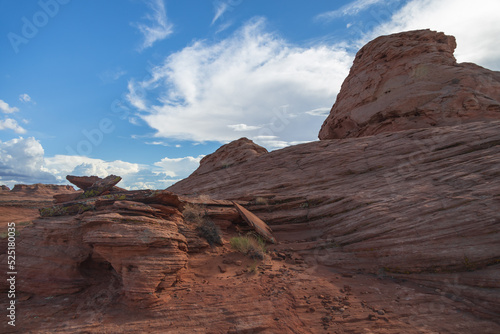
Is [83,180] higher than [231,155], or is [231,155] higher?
[231,155]

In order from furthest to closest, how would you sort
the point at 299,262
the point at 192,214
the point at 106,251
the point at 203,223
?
the point at 192,214, the point at 203,223, the point at 299,262, the point at 106,251

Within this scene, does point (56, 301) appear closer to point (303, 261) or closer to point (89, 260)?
point (89, 260)

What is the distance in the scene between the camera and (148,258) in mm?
7047

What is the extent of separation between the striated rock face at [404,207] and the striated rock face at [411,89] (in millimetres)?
5625

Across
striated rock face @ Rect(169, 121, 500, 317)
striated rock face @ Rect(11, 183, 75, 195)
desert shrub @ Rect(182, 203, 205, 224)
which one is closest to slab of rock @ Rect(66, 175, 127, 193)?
striated rock face @ Rect(169, 121, 500, 317)

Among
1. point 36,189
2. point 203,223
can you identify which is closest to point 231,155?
point 203,223

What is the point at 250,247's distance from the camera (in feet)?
30.1

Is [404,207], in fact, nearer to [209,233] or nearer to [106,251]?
[209,233]

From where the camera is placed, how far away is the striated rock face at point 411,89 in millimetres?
18359

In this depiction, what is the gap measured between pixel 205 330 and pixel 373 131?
20.9 m

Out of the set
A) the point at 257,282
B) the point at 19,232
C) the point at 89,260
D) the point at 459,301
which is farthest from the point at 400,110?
the point at 19,232

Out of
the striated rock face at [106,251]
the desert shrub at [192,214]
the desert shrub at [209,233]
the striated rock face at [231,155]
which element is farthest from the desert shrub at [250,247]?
the striated rock face at [231,155]

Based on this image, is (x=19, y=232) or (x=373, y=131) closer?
(x=19, y=232)

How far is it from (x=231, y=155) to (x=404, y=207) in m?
18.5
